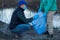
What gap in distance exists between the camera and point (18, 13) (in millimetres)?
8344

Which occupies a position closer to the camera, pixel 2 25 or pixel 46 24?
pixel 46 24

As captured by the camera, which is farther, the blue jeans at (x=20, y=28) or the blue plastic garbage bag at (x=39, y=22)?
the blue plastic garbage bag at (x=39, y=22)

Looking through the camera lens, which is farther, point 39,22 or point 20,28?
point 39,22

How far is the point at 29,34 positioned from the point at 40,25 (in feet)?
1.85

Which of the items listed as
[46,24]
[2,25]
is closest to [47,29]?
[46,24]

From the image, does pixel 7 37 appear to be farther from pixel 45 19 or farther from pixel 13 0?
pixel 13 0

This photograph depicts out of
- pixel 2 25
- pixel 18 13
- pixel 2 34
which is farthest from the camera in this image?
pixel 2 25

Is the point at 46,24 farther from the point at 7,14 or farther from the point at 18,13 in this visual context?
the point at 7,14

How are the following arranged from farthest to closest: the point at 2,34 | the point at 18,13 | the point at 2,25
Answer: the point at 2,25 → the point at 2,34 → the point at 18,13

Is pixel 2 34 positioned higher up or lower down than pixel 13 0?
lower down

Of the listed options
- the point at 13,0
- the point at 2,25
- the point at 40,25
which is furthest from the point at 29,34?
the point at 13,0

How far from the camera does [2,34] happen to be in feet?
29.3

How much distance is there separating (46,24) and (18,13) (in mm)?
1022

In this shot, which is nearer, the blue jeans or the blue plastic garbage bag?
the blue jeans
